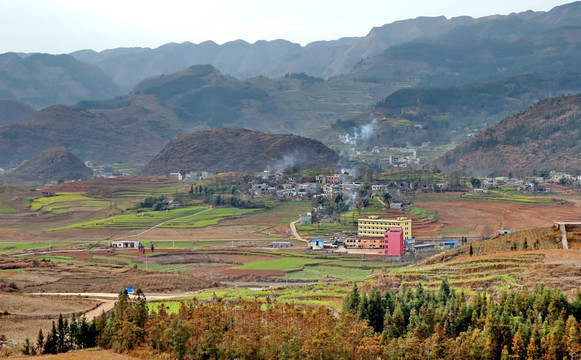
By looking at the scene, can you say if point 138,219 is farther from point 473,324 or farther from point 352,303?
point 473,324

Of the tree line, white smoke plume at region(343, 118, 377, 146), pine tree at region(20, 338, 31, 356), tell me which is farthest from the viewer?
A: white smoke plume at region(343, 118, 377, 146)

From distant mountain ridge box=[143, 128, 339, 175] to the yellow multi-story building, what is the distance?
62149mm

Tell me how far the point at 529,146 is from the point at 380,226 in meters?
70.2

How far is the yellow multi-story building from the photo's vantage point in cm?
7869

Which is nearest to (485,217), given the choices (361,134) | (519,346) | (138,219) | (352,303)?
(138,219)

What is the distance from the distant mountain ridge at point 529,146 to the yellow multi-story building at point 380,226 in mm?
57147

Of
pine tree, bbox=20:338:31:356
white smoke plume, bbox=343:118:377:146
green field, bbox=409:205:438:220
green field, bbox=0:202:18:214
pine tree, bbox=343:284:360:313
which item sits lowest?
pine tree, bbox=20:338:31:356

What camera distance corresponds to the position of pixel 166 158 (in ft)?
522

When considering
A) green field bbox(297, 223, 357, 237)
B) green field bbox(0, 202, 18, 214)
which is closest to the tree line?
green field bbox(297, 223, 357, 237)

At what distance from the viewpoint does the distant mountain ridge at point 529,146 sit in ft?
437

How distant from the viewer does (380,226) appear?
79.0 metres

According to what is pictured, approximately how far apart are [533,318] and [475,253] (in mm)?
22072

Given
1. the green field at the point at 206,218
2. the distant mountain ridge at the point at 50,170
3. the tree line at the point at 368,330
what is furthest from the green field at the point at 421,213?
the distant mountain ridge at the point at 50,170

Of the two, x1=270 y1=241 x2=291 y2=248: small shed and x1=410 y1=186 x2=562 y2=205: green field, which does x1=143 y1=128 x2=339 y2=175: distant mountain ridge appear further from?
x1=270 y1=241 x2=291 y2=248: small shed
